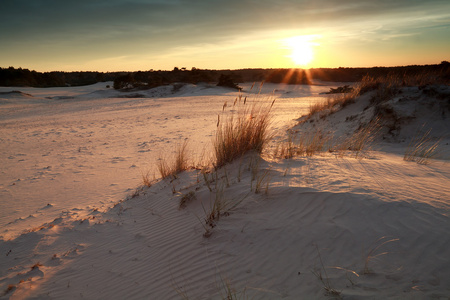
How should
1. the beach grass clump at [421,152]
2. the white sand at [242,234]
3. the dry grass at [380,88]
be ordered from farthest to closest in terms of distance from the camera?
the dry grass at [380,88] < the beach grass clump at [421,152] < the white sand at [242,234]

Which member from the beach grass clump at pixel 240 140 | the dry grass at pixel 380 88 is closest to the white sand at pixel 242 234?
the beach grass clump at pixel 240 140

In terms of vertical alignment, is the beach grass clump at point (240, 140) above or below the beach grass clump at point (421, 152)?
above

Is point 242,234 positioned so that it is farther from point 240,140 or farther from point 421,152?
point 421,152

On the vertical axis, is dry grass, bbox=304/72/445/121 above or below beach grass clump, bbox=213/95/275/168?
above

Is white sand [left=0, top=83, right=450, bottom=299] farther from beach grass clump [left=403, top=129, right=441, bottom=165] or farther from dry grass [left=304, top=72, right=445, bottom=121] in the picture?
dry grass [left=304, top=72, right=445, bottom=121]

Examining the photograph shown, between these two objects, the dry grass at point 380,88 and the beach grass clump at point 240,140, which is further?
the dry grass at point 380,88

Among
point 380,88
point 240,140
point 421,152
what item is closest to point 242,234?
point 240,140

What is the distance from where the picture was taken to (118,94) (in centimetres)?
2553

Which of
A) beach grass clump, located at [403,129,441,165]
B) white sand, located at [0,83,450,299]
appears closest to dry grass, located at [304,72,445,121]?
beach grass clump, located at [403,129,441,165]

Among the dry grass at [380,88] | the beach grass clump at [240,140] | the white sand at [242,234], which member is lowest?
the white sand at [242,234]

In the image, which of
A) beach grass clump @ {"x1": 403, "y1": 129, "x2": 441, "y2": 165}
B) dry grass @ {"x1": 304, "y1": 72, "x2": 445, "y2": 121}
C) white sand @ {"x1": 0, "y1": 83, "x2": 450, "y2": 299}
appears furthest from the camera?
dry grass @ {"x1": 304, "y1": 72, "x2": 445, "y2": 121}

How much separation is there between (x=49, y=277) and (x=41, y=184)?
10.9 feet

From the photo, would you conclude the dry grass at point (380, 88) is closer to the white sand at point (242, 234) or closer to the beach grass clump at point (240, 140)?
the white sand at point (242, 234)

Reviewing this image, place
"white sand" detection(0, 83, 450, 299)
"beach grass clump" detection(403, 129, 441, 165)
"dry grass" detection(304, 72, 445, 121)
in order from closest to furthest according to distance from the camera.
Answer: "white sand" detection(0, 83, 450, 299) → "beach grass clump" detection(403, 129, 441, 165) → "dry grass" detection(304, 72, 445, 121)
